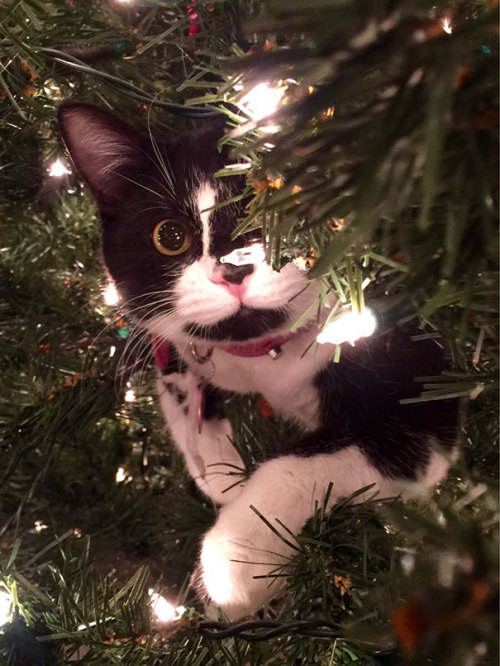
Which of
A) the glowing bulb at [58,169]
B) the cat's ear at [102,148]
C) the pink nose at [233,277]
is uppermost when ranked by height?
the glowing bulb at [58,169]

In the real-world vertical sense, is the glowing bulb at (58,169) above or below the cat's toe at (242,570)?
above

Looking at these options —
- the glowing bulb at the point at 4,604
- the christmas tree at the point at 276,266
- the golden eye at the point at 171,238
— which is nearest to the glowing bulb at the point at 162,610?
the christmas tree at the point at 276,266

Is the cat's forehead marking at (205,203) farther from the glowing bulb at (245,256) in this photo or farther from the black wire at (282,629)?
the black wire at (282,629)

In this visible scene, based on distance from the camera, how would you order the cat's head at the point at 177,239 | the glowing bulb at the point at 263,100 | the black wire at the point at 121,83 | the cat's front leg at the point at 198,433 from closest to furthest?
the glowing bulb at the point at 263,100
the black wire at the point at 121,83
the cat's head at the point at 177,239
the cat's front leg at the point at 198,433

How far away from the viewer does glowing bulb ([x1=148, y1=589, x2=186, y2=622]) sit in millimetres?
565

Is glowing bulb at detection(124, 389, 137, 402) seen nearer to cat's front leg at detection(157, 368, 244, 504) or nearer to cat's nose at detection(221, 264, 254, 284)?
cat's front leg at detection(157, 368, 244, 504)

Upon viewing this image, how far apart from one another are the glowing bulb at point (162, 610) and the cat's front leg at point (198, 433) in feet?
0.65

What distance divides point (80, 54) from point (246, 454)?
0.51 metres

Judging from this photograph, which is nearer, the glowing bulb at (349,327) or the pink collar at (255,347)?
the glowing bulb at (349,327)

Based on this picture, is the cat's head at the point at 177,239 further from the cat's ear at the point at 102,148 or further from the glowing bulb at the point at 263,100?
the glowing bulb at the point at 263,100

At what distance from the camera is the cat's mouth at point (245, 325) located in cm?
64

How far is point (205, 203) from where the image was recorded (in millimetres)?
683

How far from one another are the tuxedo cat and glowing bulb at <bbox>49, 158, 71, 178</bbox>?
0.39ft

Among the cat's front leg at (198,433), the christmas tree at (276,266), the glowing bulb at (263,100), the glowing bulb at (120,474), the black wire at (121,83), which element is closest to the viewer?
the christmas tree at (276,266)
